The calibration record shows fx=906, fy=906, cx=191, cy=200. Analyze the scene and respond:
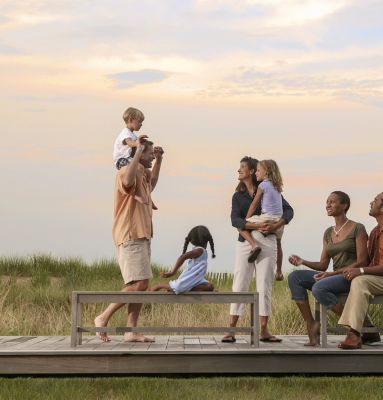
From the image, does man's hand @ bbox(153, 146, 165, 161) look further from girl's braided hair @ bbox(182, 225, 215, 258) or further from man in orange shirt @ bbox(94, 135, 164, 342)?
girl's braided hair @ bbox(182, 225, 215, 258)

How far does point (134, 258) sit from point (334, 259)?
5.97 ft

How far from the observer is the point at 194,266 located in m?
8.17

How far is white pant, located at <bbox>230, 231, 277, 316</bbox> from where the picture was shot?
27.6ft

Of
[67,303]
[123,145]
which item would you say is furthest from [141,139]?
[67,303]

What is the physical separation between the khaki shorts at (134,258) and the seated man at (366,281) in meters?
1.79

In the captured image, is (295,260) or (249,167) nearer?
(295,260)

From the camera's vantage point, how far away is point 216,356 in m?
7.99

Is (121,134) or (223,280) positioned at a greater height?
(121,134)

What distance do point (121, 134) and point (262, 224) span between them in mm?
1537

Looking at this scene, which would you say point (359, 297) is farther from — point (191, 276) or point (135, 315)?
point (135, 315)

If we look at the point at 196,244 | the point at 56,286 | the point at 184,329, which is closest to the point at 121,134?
the point at 196,244

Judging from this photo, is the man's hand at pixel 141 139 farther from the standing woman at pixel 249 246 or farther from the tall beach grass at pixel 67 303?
the tall beach grass at pixel 67 303

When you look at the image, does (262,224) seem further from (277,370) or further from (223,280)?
(223,280)

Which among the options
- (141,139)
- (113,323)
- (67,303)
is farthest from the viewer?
(67,303)
